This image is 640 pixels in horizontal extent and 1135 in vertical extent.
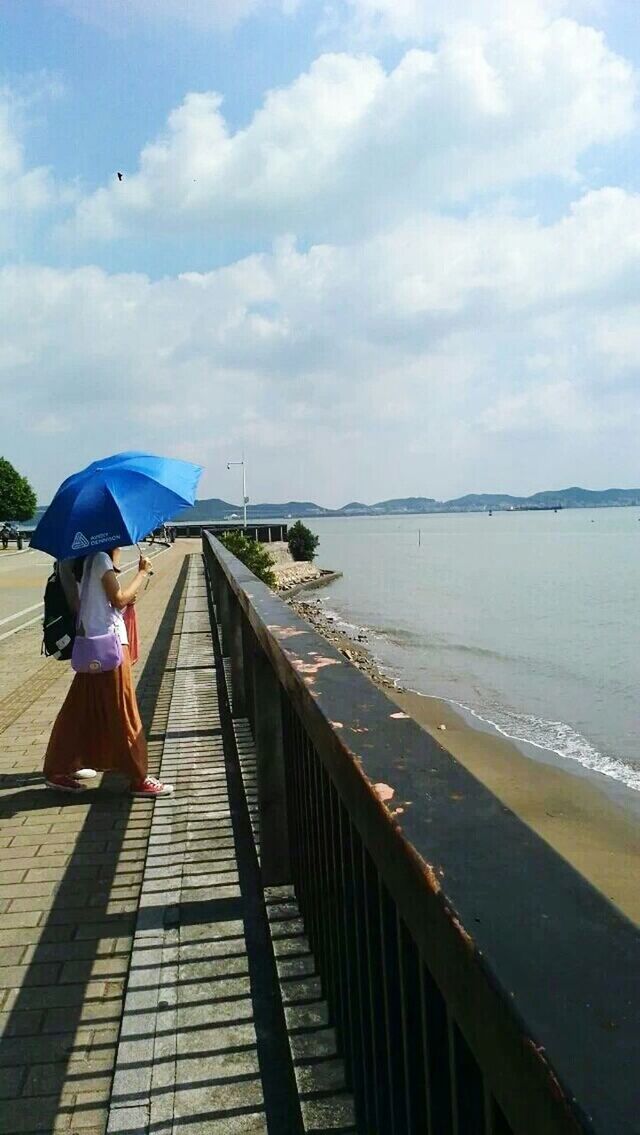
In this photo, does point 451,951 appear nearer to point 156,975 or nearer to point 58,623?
point 156,975

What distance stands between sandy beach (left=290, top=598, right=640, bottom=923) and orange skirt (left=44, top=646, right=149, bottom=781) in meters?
3.69

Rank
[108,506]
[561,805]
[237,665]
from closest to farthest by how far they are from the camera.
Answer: [108,506], [237,665], [561,805]

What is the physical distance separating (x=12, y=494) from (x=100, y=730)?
80.2m

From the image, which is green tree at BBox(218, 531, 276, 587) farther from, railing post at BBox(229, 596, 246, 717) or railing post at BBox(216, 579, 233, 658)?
railing post at BBox(229, 596, 246, 717)

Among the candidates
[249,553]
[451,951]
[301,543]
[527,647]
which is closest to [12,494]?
[301,543]

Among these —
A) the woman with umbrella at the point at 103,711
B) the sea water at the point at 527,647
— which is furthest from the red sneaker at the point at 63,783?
the sea water at the point at 527,647

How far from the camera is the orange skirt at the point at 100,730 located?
5109mm

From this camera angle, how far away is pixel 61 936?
138 inches

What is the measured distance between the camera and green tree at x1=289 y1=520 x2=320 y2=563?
68.0 meters

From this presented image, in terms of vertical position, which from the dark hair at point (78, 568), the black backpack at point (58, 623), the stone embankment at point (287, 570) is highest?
the dark hair at point (78, 568)

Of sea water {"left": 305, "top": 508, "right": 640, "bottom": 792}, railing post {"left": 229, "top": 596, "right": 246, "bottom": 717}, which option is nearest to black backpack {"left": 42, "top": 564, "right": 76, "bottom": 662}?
railing post {"left": 229, "top": 596, "right": 246, "bottom": 717}

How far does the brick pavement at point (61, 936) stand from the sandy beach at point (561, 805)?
12.9 ft

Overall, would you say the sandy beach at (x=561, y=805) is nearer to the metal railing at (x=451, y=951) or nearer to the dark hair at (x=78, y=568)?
the dark hair at (x=78, y=568)

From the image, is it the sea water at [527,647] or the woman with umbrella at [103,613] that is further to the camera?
the sea water at [527,647]
